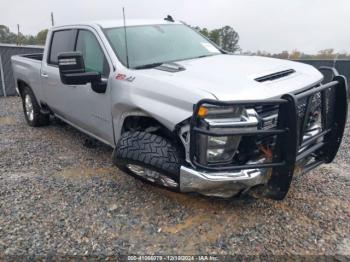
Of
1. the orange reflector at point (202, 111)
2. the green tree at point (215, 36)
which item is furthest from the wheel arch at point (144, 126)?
the green tree at point (215, 36)

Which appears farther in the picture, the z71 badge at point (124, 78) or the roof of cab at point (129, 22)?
the roof of cab at point (129, 22)

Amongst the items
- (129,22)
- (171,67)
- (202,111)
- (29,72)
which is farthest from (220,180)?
(29,72)

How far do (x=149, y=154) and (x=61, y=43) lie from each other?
278cm

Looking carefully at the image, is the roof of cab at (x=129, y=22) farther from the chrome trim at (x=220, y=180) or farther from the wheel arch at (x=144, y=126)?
the chrome trim at (x=220, y=180)

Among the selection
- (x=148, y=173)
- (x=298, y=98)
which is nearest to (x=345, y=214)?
(x=298, y=98)

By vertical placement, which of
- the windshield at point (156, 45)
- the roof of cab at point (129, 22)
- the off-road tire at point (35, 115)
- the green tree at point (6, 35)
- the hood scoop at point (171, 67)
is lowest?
the green tree at point (6, 35)

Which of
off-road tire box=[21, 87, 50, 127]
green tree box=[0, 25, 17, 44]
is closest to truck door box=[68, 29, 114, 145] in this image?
off-road tire box=[21, 87, 50, 127]

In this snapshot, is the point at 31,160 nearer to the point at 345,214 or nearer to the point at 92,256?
the point at 92,256

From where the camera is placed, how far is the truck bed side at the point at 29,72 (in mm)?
5531

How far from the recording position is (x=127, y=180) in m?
3.96

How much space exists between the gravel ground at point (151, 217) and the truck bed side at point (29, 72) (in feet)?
5.47

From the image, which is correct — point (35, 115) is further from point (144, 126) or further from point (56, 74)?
point (144, 126)

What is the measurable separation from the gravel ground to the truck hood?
44.0 inches

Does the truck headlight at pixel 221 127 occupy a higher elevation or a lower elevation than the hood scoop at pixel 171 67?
lower
